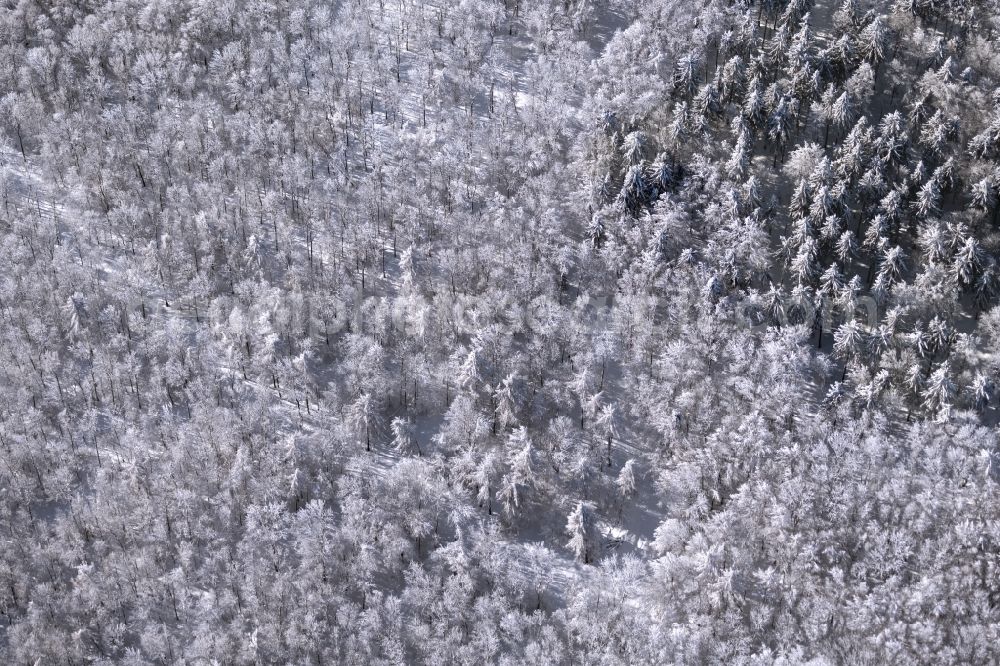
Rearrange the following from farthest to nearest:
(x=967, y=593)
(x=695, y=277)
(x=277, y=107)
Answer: (x=277, y=107)
(x=695, y=277)
(x=967, y=593)

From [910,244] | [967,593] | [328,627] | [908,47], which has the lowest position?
[328,627]

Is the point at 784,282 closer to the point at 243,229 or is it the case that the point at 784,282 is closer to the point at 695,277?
the point at 695,277

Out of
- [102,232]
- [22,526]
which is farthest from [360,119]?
[22,526]

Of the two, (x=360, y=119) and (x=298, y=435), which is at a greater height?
(x=360, y=119)

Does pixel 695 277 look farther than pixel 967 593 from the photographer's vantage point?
Yes

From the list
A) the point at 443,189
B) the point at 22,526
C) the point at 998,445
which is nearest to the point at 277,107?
the point at 443,189

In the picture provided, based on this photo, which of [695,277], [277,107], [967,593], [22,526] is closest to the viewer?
[967,593]
